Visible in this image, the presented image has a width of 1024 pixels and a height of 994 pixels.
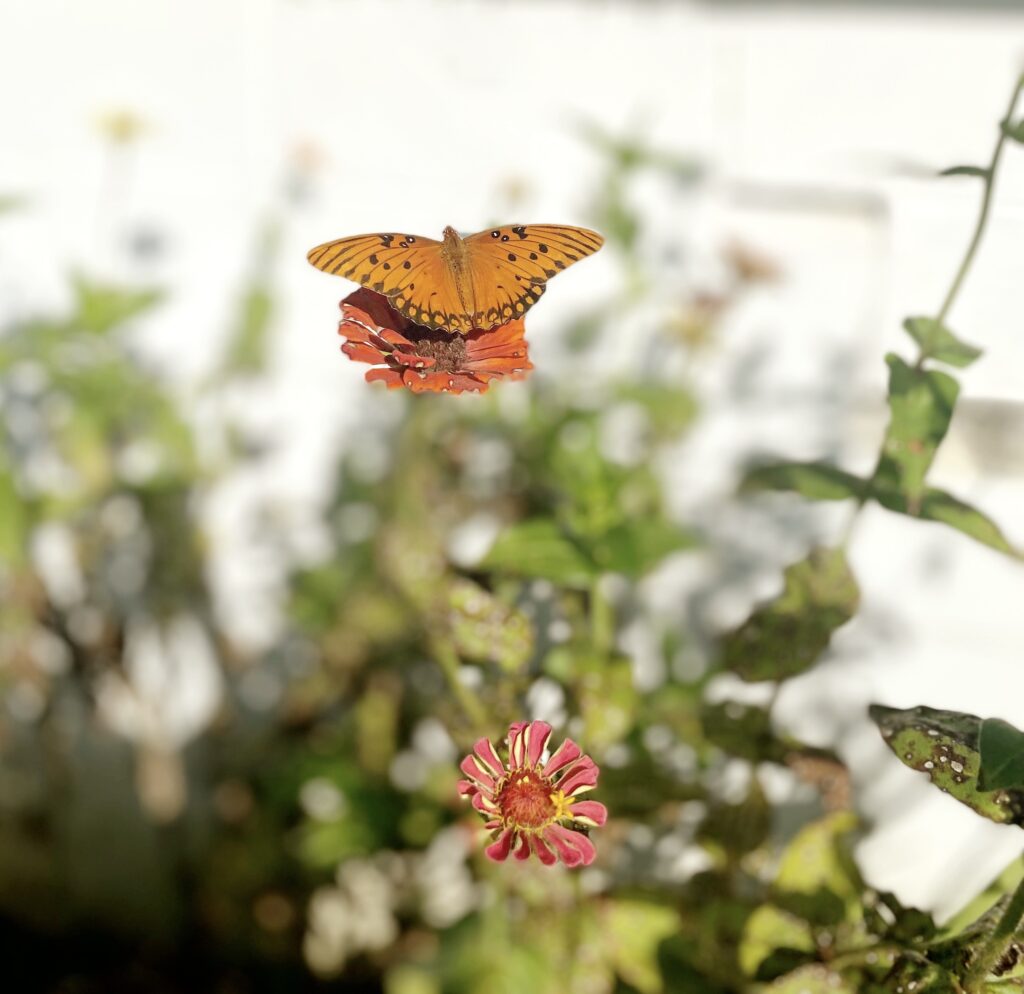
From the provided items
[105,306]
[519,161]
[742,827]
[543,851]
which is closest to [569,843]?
[543,851]

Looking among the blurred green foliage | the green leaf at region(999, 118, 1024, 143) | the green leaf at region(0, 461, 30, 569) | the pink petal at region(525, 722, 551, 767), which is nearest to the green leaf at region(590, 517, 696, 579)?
the blurred green foliage

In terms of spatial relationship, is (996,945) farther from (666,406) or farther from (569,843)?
(666,406)

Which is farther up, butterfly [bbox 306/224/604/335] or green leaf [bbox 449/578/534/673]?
butterfly [bbox 306/224/604/335]

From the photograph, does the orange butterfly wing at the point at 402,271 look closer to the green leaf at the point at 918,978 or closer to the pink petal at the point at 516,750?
the pink petal at the point at 516,750

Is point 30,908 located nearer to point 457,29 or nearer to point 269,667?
point 269,667

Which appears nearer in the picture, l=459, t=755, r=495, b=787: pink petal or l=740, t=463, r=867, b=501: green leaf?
l=459, t=755, r=495, b=787: pink petal

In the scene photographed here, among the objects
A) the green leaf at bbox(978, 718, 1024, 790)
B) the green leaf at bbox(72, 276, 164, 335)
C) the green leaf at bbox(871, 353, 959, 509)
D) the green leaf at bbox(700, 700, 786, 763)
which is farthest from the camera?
the green leaf at bbox(72, 276, 164, 335)

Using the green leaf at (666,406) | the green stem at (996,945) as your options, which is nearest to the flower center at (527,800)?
the green stem at (996,945)

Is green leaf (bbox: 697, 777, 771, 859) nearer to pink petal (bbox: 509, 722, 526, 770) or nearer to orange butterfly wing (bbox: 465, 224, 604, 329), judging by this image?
pink petal (bbox: 509, 722, 526, 770)
